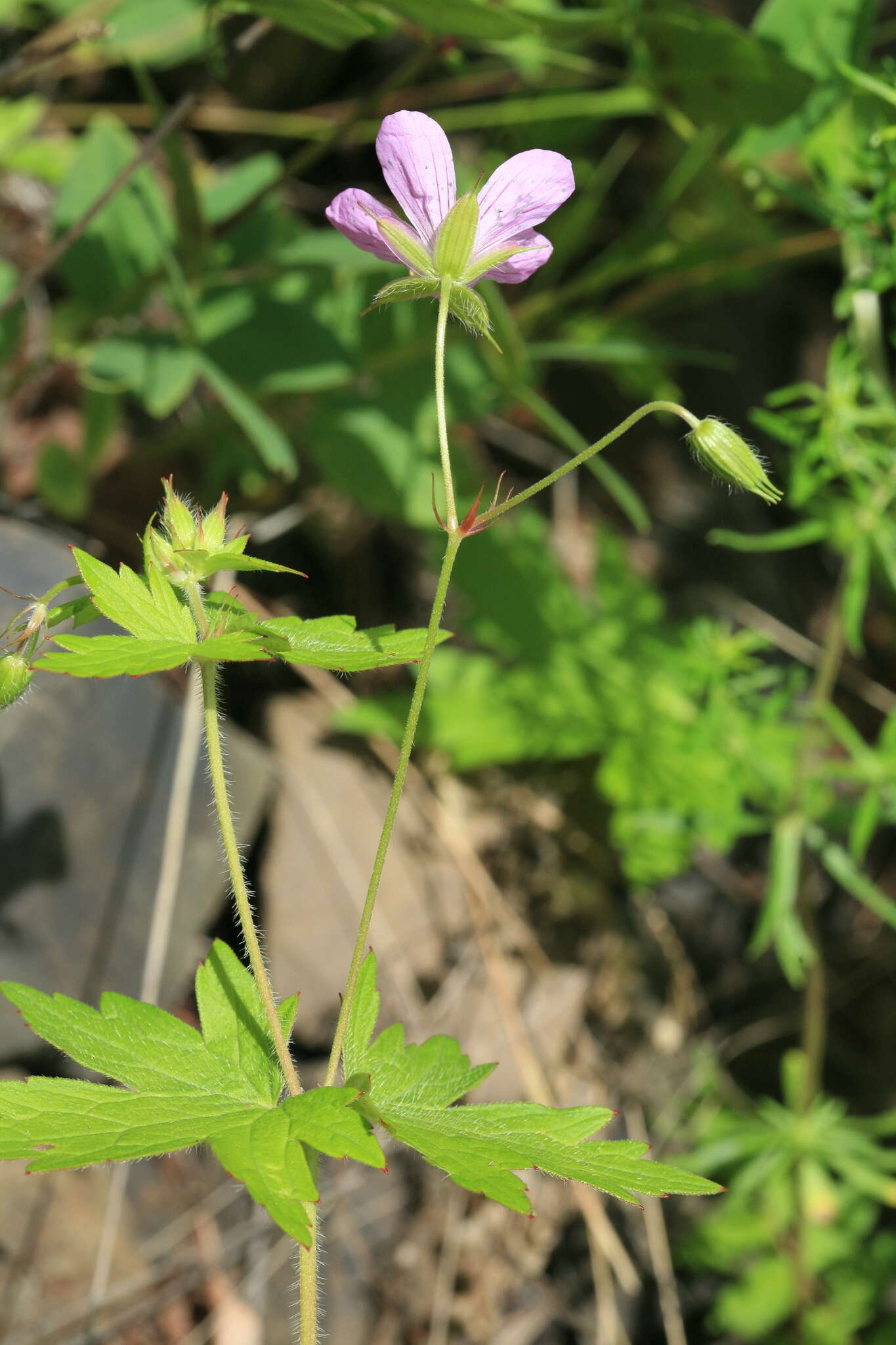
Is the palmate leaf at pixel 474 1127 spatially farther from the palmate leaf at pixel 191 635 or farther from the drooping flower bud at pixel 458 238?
the drooping flower bud at pixel 458 238

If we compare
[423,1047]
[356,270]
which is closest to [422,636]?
[423,1047]

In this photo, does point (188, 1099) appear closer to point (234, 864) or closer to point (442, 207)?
point (234, 864)

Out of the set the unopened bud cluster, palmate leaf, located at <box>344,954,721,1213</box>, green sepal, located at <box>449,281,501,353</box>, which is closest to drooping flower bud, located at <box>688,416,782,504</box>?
green sepal, located at <box>449,281,501,353</box>

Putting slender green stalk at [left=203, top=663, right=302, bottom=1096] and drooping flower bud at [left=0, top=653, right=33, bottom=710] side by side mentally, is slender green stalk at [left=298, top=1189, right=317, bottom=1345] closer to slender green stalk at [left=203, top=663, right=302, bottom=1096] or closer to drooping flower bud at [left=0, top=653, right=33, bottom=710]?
slender green stalk at [left=203, top=663, right=302, bottom=1096]

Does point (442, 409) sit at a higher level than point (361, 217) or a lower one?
lower

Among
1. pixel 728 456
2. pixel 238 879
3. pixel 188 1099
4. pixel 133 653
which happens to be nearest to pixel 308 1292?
pixel 188 1099

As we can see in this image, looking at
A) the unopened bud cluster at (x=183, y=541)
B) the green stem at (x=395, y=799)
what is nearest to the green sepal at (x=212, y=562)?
the unopened bud cluster at (x=183, y=541)

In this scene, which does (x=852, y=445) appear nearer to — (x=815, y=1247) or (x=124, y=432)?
(x=124, y=432)
